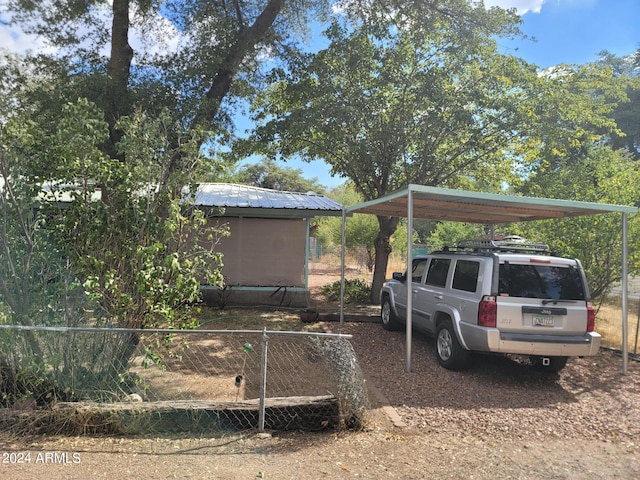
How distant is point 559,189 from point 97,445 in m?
9.97

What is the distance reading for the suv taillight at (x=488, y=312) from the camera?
5.49 meters

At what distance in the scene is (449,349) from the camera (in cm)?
621

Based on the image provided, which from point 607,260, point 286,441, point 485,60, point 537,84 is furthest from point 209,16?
point 607,260

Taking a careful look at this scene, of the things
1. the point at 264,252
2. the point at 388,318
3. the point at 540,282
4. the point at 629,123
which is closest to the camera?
the point at 540,282

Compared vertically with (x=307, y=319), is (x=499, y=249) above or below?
above

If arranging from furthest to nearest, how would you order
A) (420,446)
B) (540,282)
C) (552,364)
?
(552,364) < (540,282) < (420,446)

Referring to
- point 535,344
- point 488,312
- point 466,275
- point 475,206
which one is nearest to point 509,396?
point 535,344

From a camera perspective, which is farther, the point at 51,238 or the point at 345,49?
the point at 345,49

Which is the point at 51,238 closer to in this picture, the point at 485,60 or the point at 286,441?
the point at 286,441

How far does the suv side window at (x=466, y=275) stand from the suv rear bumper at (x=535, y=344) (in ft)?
2.43

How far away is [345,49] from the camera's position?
1037 centimetres

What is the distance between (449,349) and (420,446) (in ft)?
8.19

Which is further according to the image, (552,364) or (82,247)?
(552,364)

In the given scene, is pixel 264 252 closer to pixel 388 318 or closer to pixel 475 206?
pixel 388 318
